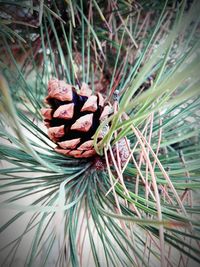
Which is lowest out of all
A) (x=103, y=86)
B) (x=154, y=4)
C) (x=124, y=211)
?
(x=124, y=211)

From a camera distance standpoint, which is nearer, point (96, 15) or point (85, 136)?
point (85, 136)

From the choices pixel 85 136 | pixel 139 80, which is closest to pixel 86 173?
pixel 85 136

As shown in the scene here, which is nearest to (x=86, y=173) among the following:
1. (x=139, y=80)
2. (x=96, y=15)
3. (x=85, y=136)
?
(x=85, y=136)

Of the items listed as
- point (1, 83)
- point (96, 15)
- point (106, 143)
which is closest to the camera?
point (1, 83)

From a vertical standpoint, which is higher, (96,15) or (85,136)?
(96,15)

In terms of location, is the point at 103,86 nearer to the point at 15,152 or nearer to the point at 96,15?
the point at 96,15

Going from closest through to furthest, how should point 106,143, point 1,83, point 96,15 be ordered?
point 1,83, point 106,143, point 96,15
